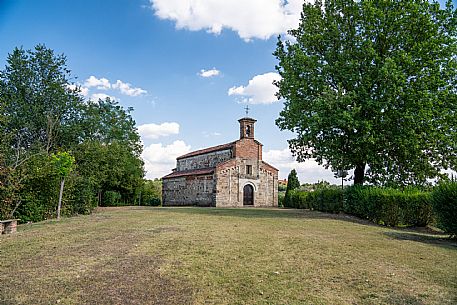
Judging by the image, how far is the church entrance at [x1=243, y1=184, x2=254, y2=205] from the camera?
3494cm

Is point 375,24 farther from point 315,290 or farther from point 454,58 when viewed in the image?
point 315,290

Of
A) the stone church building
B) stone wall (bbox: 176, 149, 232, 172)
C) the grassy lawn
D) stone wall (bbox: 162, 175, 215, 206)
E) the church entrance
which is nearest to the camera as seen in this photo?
the grassy lawn

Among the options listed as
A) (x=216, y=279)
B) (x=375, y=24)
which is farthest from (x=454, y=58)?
(x=216, y=279)

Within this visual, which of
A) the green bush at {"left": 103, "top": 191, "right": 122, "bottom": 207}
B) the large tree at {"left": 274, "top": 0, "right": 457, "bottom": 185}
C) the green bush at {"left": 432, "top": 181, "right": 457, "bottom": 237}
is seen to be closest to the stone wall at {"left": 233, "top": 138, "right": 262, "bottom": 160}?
the green bush at {"left": 103, "top": 191, "right": 122, "bottom": 207}

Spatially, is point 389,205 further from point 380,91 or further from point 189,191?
point 189,191

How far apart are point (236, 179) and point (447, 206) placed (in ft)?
80.3

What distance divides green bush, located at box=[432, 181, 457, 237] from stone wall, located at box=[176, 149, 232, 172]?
25.6 metres

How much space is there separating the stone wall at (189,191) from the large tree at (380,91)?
54.4 feet

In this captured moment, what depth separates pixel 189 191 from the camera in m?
37.2

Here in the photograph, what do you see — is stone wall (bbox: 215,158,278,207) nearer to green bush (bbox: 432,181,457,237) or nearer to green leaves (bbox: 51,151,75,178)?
green leaves (bbox: 51,151,75,178)

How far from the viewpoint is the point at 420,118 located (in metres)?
15.4

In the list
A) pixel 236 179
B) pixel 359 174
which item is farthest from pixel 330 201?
pixel 236 179

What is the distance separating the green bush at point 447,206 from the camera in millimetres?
10359

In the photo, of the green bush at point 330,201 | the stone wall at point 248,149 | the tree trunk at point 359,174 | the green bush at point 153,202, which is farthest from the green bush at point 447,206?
the green bush at point 153,202
